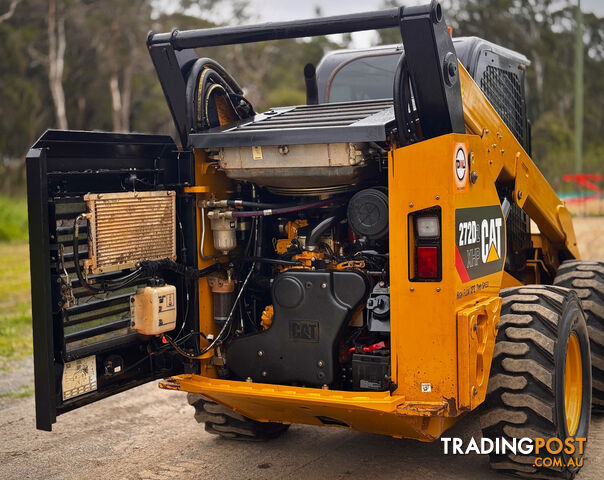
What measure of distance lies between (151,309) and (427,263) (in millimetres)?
1532

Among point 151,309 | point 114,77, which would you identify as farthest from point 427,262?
point 114,77

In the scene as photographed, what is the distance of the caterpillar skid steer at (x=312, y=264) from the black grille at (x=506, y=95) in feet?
1.94

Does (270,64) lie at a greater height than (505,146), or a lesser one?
greater

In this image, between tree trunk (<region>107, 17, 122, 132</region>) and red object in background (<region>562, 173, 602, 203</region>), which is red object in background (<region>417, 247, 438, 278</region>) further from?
tree trunk (<region>107, 17, 122, 132</region>)

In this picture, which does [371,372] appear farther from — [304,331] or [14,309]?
[14,309]

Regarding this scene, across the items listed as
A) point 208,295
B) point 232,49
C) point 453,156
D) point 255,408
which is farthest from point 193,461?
point 232,49

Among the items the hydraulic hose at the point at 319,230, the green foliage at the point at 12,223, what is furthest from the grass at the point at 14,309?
the hydraulic hose at the point at 319,230

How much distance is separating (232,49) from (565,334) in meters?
36.9

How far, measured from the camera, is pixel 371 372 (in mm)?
4586

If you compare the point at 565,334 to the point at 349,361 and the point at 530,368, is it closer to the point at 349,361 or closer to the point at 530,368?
the point at 530,368

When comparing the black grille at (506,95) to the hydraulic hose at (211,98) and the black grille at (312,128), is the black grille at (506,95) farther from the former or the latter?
the hydraulic hose at (211,98)

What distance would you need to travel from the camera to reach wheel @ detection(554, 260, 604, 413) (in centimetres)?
582

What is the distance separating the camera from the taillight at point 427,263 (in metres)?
4.32

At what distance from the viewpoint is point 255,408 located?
16.6 feet
